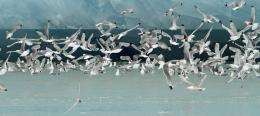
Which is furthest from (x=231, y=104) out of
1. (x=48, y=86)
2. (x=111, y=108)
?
(x=48, y=86)

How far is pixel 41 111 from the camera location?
79.0 ft

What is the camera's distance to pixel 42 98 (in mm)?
28953

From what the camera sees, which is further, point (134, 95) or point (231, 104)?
point (134, 95)

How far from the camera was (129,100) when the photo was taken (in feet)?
91.3

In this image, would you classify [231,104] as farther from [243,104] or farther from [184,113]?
[184,113]

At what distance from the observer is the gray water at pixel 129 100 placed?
24062mm

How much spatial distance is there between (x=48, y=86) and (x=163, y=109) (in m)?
11.9

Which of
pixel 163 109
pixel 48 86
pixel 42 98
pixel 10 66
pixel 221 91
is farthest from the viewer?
pixel 48 86

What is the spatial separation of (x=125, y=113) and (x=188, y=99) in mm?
5951

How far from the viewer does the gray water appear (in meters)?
24.1

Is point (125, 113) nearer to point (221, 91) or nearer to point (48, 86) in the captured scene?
point (221, 91)

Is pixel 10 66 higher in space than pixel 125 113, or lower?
higher

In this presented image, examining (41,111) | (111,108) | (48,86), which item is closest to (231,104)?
(111,108)

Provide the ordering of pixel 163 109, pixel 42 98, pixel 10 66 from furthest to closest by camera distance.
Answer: pixel 42 98, pixel 163 109, pixel 10 66
